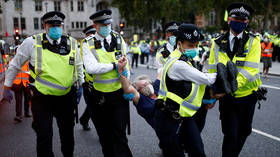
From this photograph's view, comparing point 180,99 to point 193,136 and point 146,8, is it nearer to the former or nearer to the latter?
point 193,136

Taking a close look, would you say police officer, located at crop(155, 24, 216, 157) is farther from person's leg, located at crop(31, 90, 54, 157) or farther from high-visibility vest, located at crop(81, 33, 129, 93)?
person's leg, located at crop(31, 90, 54, 157)

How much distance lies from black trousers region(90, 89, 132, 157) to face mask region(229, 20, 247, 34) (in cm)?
167

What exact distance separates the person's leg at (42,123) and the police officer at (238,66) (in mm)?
2230

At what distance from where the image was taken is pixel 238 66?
3.68 meters

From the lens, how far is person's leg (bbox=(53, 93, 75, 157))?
161 inches

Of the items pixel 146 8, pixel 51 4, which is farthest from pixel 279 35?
pixel 51 4

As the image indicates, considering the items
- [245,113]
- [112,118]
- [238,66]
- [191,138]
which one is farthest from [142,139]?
[238,66]

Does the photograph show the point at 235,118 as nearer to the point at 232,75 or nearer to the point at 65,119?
the point at 232,75

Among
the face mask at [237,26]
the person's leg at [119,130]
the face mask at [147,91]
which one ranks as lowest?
the person's leg at [119,130]

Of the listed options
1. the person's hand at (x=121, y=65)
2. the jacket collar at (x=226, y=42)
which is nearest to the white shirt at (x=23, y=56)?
the person's hand at (x=121, y=65)

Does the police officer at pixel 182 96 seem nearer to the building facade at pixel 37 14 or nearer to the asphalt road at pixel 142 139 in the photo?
the asphalt road at pixel 142 139

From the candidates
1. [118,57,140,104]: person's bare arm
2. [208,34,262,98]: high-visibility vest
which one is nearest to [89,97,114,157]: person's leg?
[118,57,140,104]: person's bare arm

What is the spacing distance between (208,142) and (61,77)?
9.43 ft

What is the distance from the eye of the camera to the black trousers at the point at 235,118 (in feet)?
12.2
